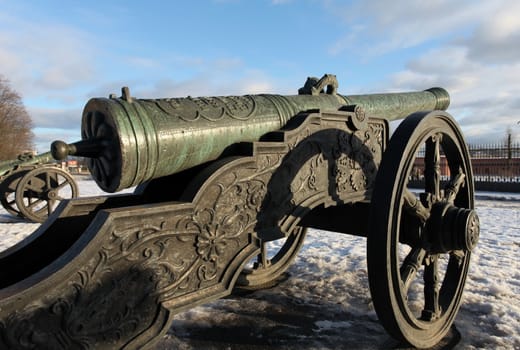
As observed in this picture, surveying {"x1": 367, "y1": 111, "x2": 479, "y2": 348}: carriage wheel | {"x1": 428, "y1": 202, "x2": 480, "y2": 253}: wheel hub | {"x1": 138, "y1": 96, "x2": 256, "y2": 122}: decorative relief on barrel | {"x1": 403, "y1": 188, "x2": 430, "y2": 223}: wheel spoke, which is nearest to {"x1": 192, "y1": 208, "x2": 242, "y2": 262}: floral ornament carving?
{"x1": 138, "y1": 96, "x2": 256, "y2": 122}: decorative relief on barrel

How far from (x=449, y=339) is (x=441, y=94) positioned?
253cm

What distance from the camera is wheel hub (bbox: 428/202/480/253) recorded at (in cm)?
265

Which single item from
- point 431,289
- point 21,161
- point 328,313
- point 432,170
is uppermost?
point 21,161

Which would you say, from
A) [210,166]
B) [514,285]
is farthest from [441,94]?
[210,166]

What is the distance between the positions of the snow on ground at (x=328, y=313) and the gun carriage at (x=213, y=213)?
399mm

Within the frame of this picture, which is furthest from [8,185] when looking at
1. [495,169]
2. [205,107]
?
[495,169]

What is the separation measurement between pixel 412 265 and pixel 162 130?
1750 mm

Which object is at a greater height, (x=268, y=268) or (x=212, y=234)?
(x=212, y=234)

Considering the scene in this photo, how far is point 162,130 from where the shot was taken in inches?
89.2

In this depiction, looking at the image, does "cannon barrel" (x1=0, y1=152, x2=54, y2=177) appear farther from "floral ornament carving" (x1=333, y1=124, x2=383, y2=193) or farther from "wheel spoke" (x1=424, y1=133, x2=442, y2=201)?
"wheel spoke" (x1=424, y1=133, x2=442, y2=201)

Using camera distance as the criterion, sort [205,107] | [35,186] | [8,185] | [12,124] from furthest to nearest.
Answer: [12,124] < [8,185] < [35,186] < [205,107]

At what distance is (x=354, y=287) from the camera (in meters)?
3.96

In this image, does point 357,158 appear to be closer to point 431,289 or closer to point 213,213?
point 431,289

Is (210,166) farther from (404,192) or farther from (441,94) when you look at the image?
(441,94)
